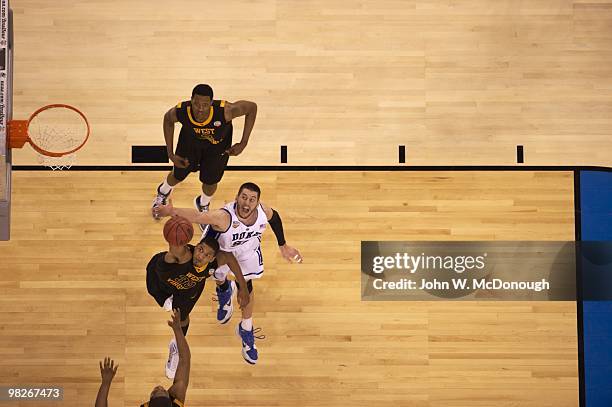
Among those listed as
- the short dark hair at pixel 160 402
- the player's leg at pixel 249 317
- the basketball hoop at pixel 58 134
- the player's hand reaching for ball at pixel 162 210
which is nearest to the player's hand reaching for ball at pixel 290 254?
the player's leg at pixel 249 317

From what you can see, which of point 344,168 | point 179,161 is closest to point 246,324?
point 179,161

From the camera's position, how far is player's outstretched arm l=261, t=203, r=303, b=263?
6316 mm

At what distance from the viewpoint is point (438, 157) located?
6.66 metres

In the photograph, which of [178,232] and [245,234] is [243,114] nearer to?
[245,234]

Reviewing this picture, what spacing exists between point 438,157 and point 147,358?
3442 mm

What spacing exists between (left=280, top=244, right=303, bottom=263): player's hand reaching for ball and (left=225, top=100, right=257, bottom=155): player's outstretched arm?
1.03 metres

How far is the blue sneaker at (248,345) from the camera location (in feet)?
21.0

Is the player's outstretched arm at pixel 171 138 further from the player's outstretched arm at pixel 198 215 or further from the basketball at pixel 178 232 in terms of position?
the basketball at pixel 178 232

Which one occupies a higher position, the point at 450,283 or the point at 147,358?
the point at 450,283

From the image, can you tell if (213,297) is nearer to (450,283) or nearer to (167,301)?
(167,301)

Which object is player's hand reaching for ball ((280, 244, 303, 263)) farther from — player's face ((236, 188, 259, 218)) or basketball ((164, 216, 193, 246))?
basketball ((164, 216, 193, 246))

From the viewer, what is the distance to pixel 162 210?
253 inches

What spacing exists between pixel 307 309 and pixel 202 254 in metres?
1.27

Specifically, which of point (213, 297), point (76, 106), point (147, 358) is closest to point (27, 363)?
point (147, 358)
